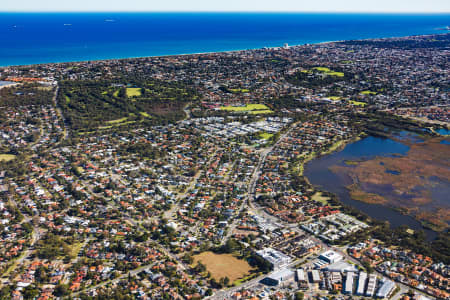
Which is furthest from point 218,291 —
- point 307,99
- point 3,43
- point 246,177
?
point 3,43

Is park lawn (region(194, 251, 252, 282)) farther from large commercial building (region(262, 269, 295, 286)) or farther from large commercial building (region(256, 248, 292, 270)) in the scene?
large commercial building (region(262, 269, 295, 286))

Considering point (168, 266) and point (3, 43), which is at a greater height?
point (3, 43)

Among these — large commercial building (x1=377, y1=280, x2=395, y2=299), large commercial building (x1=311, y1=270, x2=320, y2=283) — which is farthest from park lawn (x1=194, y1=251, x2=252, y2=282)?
large commercial building (x1=377, y1=280, x2=395, y2=299)

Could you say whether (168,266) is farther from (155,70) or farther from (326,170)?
(155,70)

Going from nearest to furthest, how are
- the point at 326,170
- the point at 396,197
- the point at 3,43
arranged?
1. the point at 396,197
2. the point at 326,170
3. the point at 3,43

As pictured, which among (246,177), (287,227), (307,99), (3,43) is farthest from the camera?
(3,43)

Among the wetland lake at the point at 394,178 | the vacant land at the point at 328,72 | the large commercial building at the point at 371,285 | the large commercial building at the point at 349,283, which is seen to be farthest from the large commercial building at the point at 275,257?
the vacant land at the point at 328,72

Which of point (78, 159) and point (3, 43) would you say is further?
point (3, 43)
